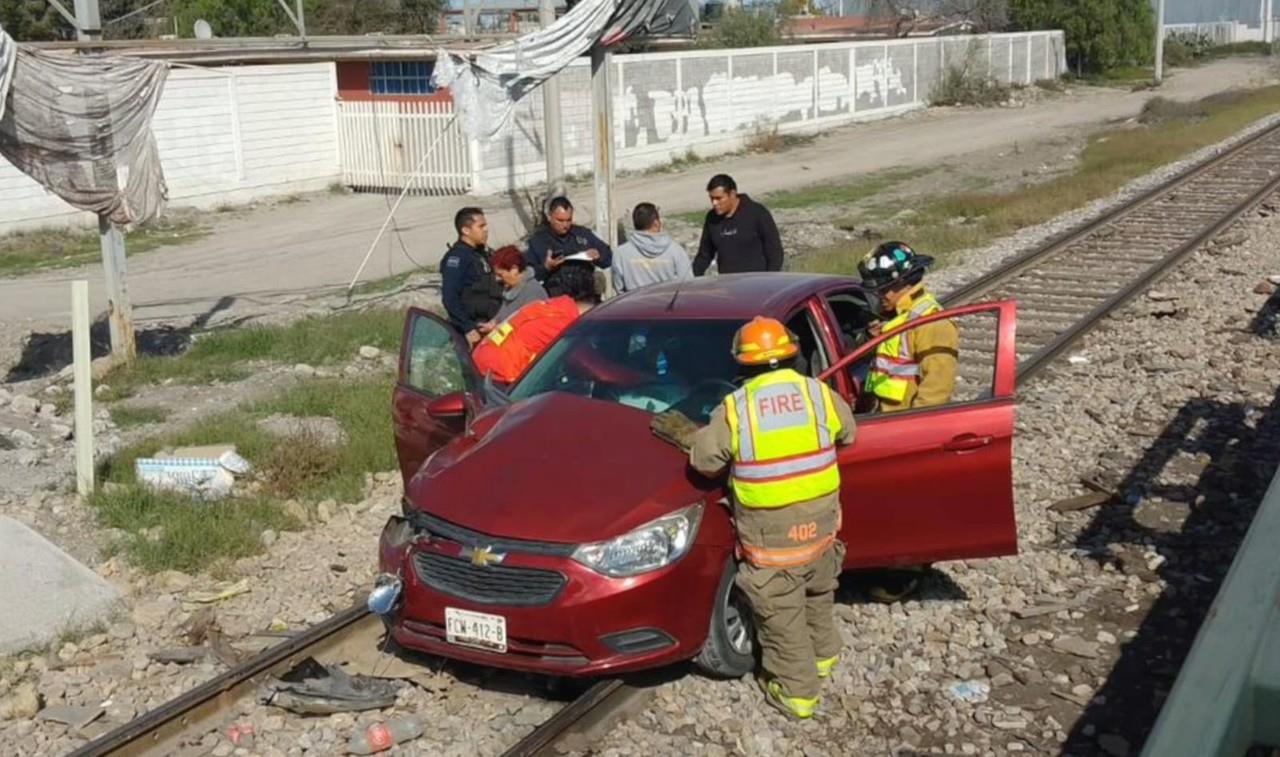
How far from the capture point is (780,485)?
5797mm

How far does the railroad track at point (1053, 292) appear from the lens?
19.4 feet

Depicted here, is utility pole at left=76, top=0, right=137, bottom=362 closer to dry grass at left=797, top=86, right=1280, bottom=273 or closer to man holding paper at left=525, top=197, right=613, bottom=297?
man holding paper at left=525, top=197, right=613, bottom=297

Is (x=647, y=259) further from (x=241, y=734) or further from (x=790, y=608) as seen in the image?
(x=241, y=734)

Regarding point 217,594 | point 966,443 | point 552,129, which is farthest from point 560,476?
point 552,129

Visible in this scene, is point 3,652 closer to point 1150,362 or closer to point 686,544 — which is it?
point 686,544

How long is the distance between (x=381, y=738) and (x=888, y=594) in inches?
102

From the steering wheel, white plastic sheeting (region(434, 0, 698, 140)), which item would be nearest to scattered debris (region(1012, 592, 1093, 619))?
the steering wheel

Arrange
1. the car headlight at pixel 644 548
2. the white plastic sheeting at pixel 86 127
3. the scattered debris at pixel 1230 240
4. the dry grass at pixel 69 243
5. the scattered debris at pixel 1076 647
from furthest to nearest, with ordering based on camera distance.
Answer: the dry grass at pixel 69 243, the scattered debris at pixel 1230 240, the white plastic sheeting at pixel 86 127, the scattered debris at pixel 1076 647, the car headlight at pixel 644 548

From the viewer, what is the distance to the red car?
5785 mm

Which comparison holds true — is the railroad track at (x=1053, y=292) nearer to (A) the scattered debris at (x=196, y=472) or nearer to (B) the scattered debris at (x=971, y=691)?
(B) the scattered debris at (x=971, y=691)

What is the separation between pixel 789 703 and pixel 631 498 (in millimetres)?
1053

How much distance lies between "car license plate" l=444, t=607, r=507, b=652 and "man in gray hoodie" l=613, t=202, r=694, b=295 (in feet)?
15.1

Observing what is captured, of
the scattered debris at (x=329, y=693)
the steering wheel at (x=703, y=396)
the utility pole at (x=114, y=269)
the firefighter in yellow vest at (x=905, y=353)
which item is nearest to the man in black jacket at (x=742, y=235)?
the firefighter in yellow vest at (x=905, y=353)

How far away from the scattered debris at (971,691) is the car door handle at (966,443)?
0.98m
